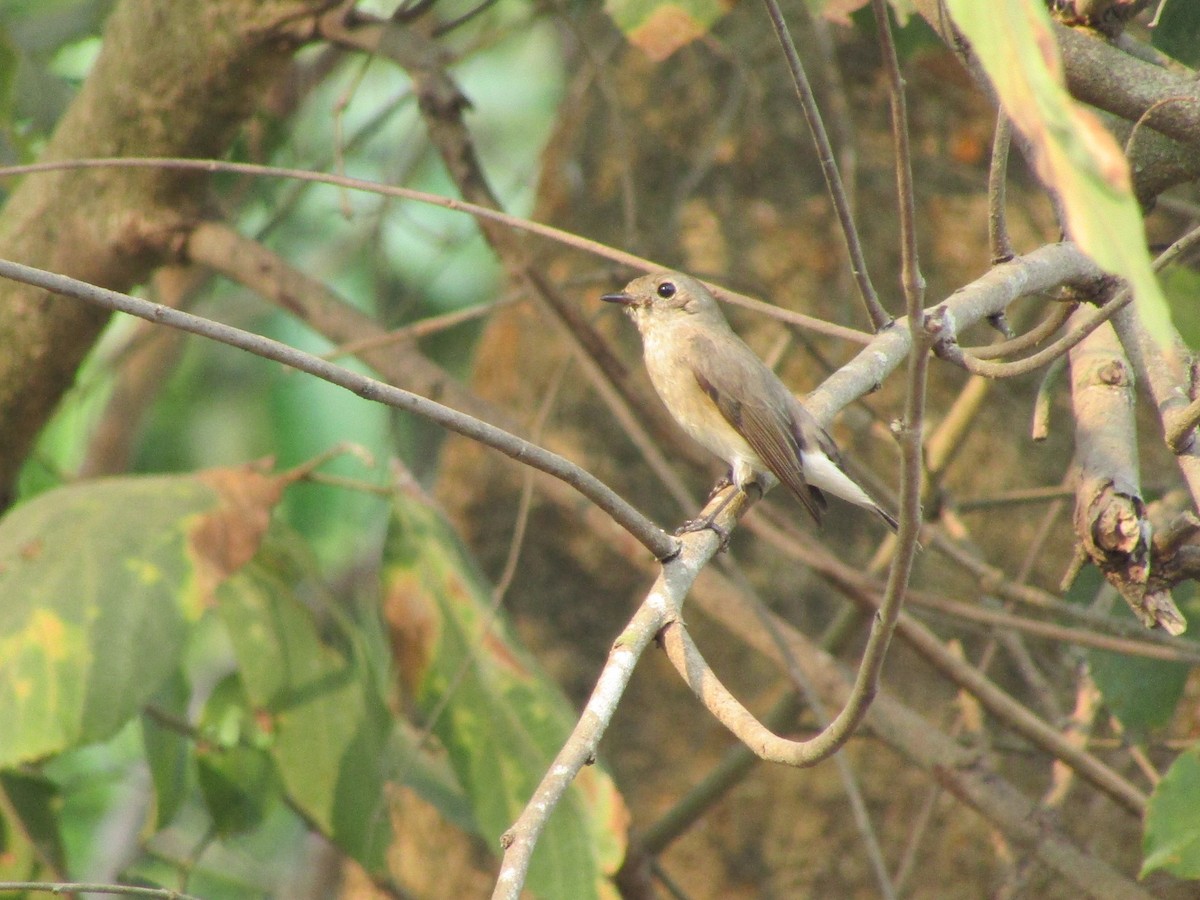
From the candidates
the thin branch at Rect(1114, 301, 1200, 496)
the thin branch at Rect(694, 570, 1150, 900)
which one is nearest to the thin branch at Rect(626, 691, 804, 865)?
the thin branch at Rect(694, 570, 1150, 900)

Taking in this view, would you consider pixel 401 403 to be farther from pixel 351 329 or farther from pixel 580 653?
pixel 580 653

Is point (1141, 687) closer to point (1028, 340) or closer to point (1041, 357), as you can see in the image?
point (1028, 340)

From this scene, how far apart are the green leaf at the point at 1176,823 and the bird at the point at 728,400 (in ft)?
3.00

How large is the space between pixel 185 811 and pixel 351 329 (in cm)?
403

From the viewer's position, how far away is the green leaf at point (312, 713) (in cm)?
311

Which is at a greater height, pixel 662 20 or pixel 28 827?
pixel 662 20

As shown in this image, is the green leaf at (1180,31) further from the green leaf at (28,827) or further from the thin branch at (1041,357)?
the green leaf at (28,827)

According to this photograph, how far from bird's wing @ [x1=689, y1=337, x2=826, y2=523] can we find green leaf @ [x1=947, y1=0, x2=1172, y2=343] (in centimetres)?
229

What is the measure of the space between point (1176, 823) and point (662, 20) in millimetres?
1892

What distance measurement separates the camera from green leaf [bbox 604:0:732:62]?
109 inches

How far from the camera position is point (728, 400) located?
3.55 meters

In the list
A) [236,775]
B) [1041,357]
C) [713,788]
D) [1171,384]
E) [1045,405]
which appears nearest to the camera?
[1041,357]

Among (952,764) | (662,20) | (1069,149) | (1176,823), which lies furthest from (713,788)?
(1069,149)

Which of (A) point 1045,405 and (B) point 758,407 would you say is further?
(B) point 758,407
